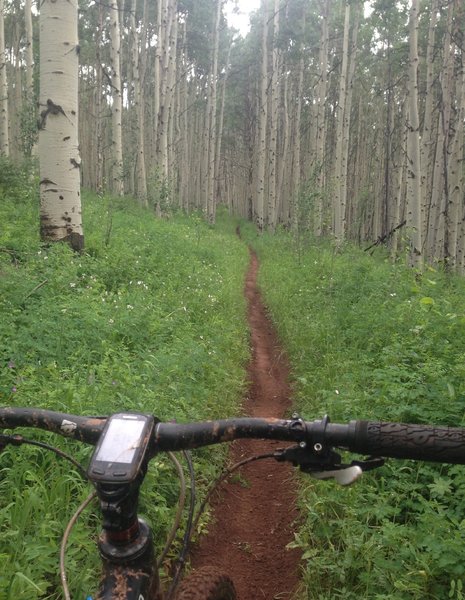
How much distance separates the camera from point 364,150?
34.5 m

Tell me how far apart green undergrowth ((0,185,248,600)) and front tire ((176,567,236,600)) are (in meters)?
0.74

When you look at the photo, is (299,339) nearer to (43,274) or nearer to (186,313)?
(186,313)

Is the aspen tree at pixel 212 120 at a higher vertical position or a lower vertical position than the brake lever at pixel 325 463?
higher

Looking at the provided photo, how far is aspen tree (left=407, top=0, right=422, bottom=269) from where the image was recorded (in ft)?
34.6

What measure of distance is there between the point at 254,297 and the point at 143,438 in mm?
10831

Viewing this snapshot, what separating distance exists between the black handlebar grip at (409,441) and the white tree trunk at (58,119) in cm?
661

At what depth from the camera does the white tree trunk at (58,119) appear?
658cm

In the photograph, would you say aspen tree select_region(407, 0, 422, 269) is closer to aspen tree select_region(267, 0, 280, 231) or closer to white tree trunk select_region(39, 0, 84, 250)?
white tree trunk select_region(39, 0, 84, 250)

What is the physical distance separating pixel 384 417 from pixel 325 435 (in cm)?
311

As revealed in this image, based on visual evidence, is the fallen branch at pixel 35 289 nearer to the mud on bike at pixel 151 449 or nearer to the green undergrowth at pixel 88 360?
the green undergrowth at pixel 88 360

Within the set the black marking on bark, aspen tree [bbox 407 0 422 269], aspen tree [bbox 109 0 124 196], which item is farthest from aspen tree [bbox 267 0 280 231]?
the black marking on bark

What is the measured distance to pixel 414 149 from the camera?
34.8ft

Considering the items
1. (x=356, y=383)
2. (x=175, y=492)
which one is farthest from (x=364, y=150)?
(x=175, y=492)

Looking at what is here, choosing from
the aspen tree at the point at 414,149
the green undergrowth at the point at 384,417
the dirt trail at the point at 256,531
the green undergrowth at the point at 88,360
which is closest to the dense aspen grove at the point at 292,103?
the aspen tree at the point at 414,149
